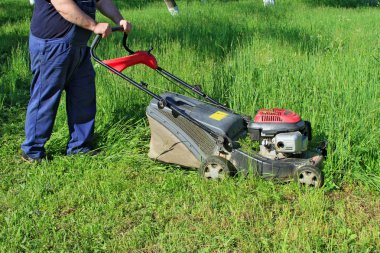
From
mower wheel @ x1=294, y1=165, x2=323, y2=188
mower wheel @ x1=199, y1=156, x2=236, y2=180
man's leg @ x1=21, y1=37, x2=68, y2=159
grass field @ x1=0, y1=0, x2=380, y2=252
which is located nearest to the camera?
grass field @ x1=0, y1=0, x2=380, y2=252

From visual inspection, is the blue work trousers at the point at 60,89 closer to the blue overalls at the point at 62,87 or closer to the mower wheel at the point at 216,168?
the blue overalls at the point at 62,87

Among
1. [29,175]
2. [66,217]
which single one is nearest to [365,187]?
[66,217]

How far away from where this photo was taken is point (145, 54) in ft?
12.4

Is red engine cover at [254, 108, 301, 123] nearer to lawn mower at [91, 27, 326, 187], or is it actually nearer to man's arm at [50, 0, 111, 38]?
lawn mower at [91, 27, 326, 187]

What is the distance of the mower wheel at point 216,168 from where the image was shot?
345 centimetres

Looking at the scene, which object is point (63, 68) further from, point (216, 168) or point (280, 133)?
point (280, 133)

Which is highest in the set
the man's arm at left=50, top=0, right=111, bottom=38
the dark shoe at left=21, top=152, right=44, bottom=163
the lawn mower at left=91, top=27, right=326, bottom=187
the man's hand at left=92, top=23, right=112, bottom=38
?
the man's arm at left=50, top=0, right=111, bottom=38

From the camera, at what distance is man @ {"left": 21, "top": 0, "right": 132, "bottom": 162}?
368 cm

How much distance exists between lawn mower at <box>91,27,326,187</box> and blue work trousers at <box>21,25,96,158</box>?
10.5 inches

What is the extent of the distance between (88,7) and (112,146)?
1170 millimetres

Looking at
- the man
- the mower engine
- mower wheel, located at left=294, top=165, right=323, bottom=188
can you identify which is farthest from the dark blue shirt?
mower wheel, located at left=294, top=165, right=323, bottom=188

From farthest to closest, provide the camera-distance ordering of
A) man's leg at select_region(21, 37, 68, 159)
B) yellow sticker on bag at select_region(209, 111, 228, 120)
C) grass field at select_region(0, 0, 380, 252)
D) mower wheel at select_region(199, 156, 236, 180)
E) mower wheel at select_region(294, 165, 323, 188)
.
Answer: man's leg at select_region(21, 37, 68, 159)
yellow sticker on bag at select_region(209, 111, 228, 120)
mower wheel at select_region(199, 156, 236, 180)
mower wheel at select_region(294, 165, 323, 188)
grass field at select_region(0, 0, 380, 252)

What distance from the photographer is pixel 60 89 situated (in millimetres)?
3889

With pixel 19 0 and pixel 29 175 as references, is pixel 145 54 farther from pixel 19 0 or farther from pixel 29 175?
pixel 19 0
